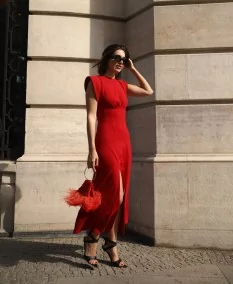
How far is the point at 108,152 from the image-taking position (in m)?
3.24

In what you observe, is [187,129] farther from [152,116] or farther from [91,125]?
[91,125]

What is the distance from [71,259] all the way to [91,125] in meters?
1.53

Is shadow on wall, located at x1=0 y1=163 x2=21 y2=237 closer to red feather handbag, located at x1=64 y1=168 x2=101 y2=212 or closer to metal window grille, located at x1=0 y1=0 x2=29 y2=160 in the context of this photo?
metal window grille, located at x1=0 y1=0 x2=29 y2=160

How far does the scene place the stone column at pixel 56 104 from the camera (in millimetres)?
4488

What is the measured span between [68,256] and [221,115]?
8.31 ft

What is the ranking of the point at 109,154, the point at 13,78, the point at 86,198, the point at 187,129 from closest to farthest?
the point at 86,198
the point at 109,154
the point at 187,129
the point at 13,78

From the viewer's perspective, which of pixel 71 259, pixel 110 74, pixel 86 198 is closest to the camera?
pixel 86 198

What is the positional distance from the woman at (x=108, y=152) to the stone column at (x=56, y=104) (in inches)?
50.3

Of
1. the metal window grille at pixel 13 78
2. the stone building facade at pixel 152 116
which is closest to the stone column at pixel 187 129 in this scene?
the stone building facade at pixel 152 116

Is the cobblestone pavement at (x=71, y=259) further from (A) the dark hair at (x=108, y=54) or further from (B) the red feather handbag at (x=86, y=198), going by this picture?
(A) the dark hair at (x=108, y=54)

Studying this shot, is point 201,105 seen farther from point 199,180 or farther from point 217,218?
point 217,218

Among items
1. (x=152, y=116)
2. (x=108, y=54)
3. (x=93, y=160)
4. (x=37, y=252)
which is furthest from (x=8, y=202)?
(x=108, y=54)

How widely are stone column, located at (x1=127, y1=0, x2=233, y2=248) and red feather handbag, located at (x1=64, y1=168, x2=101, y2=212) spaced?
121 centimetres

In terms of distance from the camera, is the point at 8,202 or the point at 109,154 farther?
the point at 8,202
